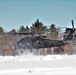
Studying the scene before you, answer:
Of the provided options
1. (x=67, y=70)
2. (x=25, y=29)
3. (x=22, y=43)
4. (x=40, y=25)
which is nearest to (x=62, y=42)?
(x=22, y=43)

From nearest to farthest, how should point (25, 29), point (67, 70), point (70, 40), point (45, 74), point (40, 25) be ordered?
point (45, 74)
point (67, 70)
point (70, 40)
point (40, 25)
point (25, 29)

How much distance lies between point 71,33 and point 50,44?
256 cm

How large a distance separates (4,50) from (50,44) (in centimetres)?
2564

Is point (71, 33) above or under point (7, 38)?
under

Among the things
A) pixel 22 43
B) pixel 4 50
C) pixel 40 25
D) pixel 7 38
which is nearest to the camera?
pixel 22 43

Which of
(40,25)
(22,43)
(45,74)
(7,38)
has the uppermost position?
(40,25)

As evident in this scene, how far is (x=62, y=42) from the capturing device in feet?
76.0

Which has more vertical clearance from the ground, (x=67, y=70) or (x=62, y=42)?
(x=62, y=42)

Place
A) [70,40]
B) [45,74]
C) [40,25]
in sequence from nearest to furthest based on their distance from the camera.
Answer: [45,74], [70,40], [40,25]

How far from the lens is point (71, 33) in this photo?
23.7m

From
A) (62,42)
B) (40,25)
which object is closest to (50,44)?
(62,42)

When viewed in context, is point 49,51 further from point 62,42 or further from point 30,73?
point 30,73

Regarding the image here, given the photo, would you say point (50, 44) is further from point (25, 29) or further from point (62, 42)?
point (25, 29)

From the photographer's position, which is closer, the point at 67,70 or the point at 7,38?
the point at 67,70
